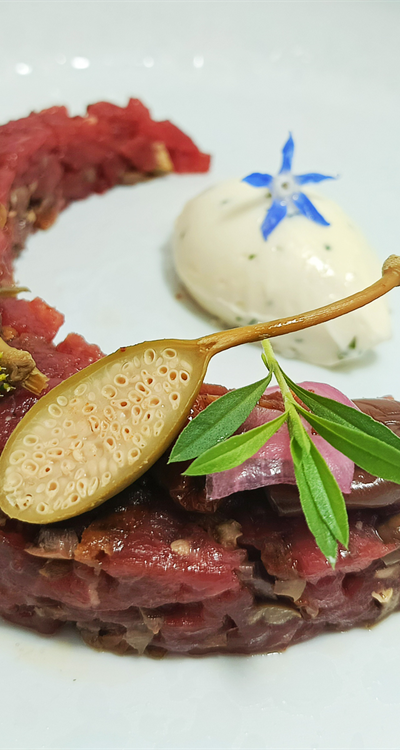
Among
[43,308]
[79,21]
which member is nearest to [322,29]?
[79,21]

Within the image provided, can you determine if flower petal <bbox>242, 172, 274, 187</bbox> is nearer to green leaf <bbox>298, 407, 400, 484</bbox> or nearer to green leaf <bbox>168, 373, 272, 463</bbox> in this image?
green leaf <bbox>168, 373, 272, 463</bbox>

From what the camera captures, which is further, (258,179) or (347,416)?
(258,179)

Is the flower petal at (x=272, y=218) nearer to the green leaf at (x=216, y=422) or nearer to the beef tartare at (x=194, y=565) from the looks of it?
the beef tartare at (x=194, y=565)

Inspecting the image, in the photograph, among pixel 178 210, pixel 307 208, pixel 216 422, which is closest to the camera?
pixel 216 422

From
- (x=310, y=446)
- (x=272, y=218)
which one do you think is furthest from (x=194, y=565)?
(x=272, y=218)

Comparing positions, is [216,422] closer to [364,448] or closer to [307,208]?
[364,448]
